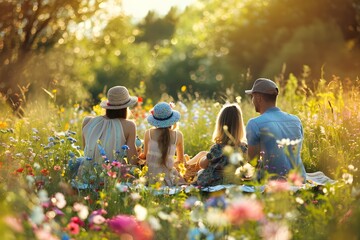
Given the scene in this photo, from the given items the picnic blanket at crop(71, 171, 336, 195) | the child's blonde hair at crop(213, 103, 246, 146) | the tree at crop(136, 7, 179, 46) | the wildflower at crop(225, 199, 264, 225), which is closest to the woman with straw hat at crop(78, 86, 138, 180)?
the picnic blanket at crop(71, 171, 336, 195)

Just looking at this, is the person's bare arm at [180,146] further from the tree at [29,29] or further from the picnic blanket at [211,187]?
the tree at [29,29]

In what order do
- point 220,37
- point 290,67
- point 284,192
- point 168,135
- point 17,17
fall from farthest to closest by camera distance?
point 220,37, point 290,67, point 17,17, point 168,135, point 284,192

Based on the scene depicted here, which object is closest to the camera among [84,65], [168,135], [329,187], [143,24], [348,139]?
[329,187]

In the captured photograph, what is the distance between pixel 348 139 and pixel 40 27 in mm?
11193

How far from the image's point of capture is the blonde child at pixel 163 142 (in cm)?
613

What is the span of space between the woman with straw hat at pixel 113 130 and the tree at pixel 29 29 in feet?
29.4

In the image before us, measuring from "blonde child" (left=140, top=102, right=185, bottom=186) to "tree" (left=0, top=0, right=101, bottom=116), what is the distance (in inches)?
368

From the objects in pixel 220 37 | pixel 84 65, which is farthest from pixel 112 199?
pixel 220 37

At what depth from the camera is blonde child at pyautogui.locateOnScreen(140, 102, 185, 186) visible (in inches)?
241

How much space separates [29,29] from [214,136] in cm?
1137

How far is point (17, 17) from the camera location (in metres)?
15.8

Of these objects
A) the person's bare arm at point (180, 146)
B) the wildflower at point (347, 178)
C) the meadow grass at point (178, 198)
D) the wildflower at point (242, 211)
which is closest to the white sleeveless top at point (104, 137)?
the meadow grass at point (178, 198)

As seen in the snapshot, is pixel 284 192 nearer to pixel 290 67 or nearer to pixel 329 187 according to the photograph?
pixel 329 187

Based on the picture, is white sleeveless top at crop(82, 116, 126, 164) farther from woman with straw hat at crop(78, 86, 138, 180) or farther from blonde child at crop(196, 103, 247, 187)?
blonde child at crop(196, 103, 247, 187)
